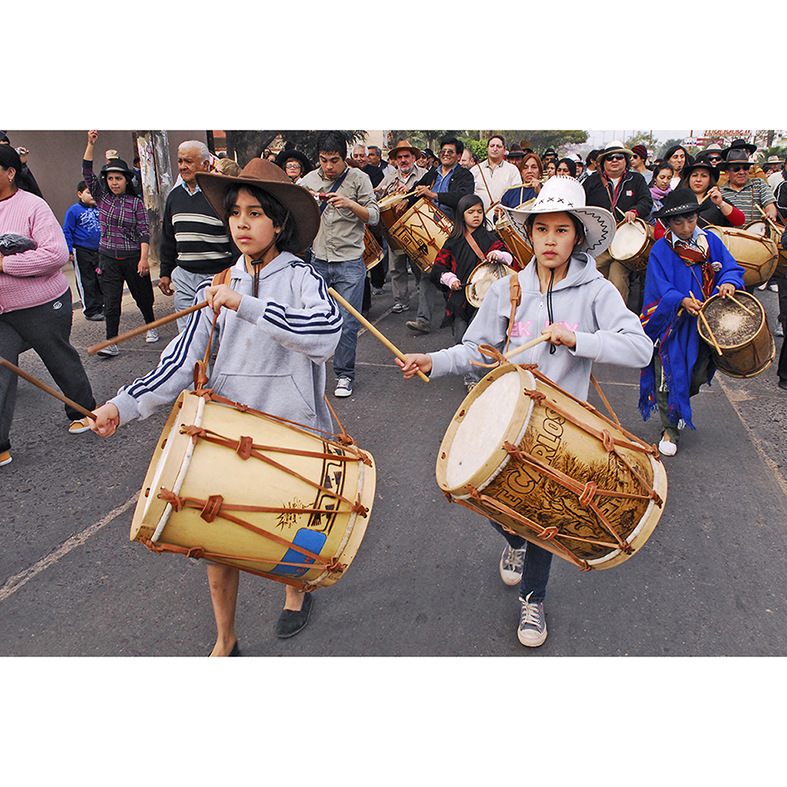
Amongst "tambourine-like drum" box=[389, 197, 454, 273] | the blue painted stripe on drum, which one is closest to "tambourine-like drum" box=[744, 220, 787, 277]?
"tambourine-like drum" box=[389, 197, 454, 273]

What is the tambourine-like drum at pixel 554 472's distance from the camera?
6.20 ft

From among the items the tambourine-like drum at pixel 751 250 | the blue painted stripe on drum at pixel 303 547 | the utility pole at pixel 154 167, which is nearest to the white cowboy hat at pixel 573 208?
the blue painted stripe on drum at pixel 303 547

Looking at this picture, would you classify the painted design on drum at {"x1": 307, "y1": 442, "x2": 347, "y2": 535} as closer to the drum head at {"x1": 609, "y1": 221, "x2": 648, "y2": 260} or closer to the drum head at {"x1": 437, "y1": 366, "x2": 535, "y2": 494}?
the drum head at {"x1": 437, "y1": 366, "x2": 535, "y2": 494}

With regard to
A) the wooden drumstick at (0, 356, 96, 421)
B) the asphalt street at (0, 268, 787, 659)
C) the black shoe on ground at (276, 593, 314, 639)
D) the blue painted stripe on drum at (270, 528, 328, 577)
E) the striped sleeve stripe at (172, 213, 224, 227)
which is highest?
the wooden drumstick at (0, 356, 96, 421)

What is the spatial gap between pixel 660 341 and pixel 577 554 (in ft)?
8.24

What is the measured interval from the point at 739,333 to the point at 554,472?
2.67m

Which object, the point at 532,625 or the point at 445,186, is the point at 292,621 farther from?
the point at 445,186

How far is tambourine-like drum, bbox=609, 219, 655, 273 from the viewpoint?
20.4 feet

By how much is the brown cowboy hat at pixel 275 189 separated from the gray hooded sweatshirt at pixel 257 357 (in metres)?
0.17

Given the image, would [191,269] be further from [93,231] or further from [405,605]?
[93,231]

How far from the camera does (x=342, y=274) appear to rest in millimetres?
5195

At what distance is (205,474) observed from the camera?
5.80 ft

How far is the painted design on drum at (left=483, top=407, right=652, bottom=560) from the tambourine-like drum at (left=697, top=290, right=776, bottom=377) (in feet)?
7.46

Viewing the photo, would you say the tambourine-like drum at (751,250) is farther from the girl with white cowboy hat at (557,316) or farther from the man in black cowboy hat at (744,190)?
the girl with white cowboy hat at (557,316)
